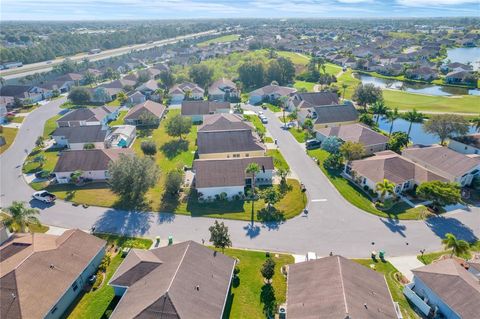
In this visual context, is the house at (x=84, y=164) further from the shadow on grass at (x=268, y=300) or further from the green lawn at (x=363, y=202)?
the green lawn at (x=363, y=202)

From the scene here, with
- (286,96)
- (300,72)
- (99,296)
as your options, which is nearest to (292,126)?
(286,96)

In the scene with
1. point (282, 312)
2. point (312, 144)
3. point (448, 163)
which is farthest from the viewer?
point (312, 144)

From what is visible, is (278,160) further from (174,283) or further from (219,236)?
(174,283)

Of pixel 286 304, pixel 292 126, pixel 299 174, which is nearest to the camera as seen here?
pixel 286 304

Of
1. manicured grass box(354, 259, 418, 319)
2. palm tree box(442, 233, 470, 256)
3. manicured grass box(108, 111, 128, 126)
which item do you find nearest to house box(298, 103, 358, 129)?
manicured grass box(354, 259, 418, 319)

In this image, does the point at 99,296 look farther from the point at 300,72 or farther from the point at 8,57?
the point at 8,57

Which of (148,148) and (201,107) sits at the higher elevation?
(201,107)

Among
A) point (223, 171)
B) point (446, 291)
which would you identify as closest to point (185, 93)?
point (223, 171)
